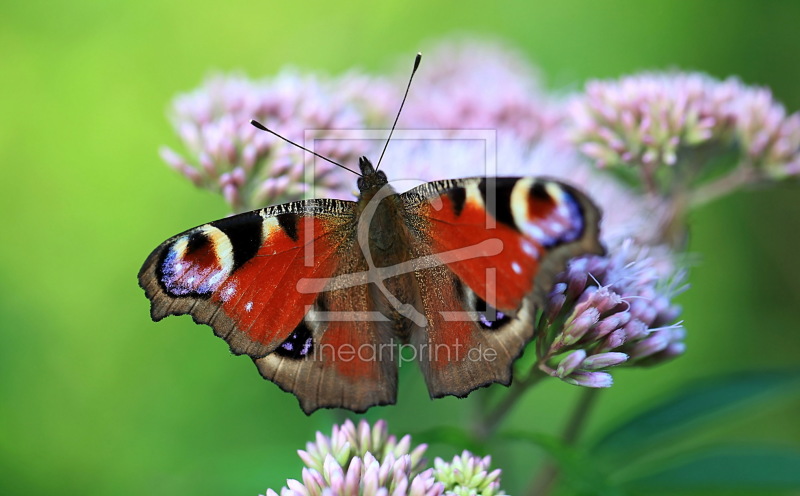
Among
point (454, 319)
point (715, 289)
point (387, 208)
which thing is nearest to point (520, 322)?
point (454, 319)

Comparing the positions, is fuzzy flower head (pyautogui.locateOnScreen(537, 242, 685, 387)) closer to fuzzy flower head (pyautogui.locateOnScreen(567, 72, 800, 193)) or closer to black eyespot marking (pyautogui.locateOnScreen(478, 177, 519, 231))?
black eyespot marking (pyautogui.locateOnScreen(478, 177, 519, 231))

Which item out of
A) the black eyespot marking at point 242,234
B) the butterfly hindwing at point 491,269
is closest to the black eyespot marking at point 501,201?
the butterfly hindwing at point 491,269

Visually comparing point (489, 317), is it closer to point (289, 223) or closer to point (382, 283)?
point (382, 283)

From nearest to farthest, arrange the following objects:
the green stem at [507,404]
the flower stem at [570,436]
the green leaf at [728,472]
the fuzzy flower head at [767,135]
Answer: the green stem at [507,404] → the green leaf at [728,472] → the flower stem at [570,436] → the fuzzy flower head at [767,135]

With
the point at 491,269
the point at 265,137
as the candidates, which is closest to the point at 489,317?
the point at 491,269

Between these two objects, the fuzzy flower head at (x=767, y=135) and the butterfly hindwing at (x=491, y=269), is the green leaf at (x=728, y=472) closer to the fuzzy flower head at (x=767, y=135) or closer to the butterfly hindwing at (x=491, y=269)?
the butterfly hindwing at (x=491, y=269)

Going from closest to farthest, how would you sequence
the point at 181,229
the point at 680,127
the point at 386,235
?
1. the point at 386,235
2. the point at 680,127
3. the point at 181,229

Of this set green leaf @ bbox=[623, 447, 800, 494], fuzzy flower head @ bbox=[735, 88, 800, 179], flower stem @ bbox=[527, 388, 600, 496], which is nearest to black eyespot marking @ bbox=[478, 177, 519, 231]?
flower stem @ bbox=[527, 388, 600, 496]
